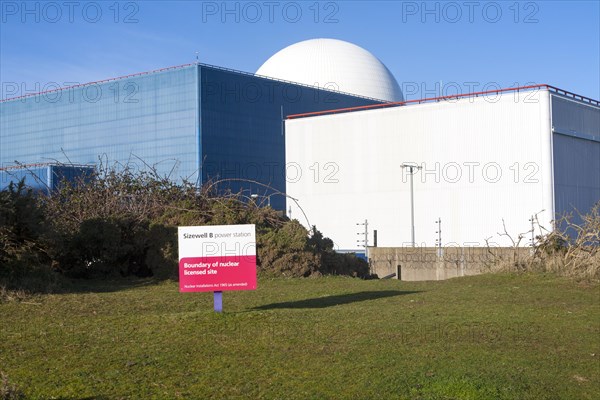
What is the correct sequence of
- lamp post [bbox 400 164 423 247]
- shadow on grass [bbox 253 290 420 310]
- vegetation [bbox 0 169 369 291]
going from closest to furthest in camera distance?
shadow on grass [bbox 253 290 420 310] → vegetation [bbox 0 169 369 291] → lamp post [bbox 400 164 423 247]

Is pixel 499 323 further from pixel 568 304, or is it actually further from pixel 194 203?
pixel 194 203

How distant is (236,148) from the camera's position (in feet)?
180

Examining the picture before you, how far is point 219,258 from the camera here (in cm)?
1049

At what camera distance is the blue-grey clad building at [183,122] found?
174 ft

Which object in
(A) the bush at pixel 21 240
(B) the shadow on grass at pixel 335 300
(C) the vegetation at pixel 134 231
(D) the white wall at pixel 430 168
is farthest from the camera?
(D) the white wall at pixel 430 168

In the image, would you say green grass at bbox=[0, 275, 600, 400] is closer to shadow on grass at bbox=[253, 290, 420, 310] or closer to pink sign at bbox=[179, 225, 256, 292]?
shadow on grass at bbox=[253, 290, 420, 310]

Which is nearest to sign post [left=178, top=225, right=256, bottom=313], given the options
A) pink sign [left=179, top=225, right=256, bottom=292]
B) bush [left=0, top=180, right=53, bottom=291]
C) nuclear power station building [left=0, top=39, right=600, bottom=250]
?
pink sign [left=179, top=225, right=256, bottom=292]

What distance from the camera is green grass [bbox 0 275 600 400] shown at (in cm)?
741

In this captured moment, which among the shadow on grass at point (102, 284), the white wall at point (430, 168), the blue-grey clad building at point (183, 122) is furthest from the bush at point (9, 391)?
the blue-grey clad building at point (183, 122)

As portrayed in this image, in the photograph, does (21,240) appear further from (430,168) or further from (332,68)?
(332,68)

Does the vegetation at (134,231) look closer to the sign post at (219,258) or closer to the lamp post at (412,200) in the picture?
the sign post at (219,258)

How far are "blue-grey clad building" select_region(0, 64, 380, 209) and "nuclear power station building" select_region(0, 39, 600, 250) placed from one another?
0.11m

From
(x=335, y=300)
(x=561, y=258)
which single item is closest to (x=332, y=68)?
(x=561, y=258)

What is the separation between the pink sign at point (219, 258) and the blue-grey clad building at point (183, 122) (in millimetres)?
40450
